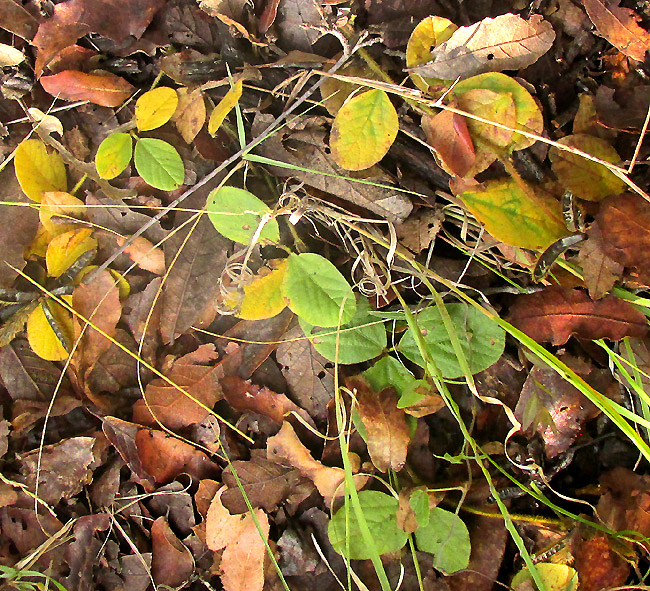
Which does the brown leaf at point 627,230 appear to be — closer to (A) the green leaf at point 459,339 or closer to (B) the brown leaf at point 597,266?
(B) the brown leaf at point 597,266

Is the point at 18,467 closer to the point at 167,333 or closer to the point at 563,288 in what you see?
the point at 167,333

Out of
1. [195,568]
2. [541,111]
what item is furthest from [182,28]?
[195,568]

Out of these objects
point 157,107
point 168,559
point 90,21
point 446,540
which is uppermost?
point 90,21

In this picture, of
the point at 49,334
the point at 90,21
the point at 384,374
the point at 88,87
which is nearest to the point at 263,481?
the point at 384,374

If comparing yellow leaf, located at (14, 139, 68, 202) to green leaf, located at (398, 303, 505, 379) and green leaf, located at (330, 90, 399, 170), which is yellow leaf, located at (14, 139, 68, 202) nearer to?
green leaf, located at (330, 90, 399, 170)

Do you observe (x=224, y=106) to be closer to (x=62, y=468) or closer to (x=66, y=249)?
(x=66, y=249)

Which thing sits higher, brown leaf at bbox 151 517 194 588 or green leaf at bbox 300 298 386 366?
green leaf at bbox 300 298 386 366

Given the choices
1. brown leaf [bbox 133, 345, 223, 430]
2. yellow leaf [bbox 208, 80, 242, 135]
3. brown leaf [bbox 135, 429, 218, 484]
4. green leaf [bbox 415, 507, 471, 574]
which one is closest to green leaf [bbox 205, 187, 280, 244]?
yellow leaf [bbox 208, 80, 242, 135]
